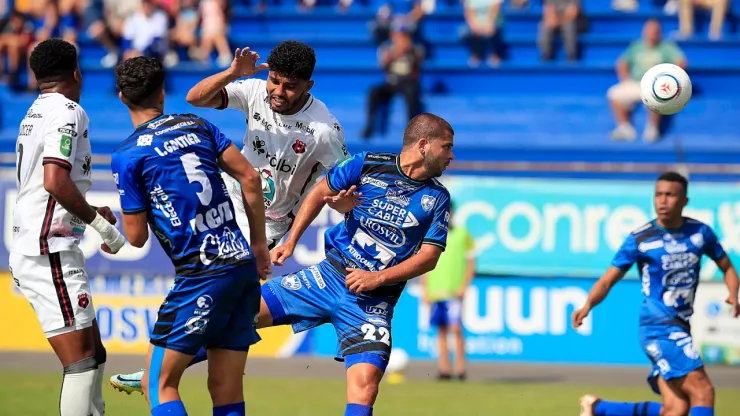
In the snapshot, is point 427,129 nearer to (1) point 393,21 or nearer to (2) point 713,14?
(1) point 393,21

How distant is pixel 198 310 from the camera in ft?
19.7

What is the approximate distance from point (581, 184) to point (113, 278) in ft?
24.1

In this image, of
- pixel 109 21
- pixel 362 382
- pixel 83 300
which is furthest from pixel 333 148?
pixel 109 21

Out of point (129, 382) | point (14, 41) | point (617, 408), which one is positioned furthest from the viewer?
point (14, 41)

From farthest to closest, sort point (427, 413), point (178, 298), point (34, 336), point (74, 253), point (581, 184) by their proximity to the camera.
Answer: point (34, 336) → point (581, 184) → point (427, 413) → point (74, 253) → point (178, 298)

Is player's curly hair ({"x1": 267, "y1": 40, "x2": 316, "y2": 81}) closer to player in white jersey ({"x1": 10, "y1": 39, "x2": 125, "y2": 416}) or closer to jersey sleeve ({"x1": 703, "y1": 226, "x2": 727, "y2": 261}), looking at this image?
player in white jersey ({"x1": 10, "y1": 39, "x2": 125, "y2": 416})

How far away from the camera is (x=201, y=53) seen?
21281 millimetres

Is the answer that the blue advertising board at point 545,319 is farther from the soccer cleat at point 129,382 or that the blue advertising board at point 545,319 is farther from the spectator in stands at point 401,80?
the soccer cleat at point 129,382

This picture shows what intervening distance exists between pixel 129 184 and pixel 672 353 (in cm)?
501

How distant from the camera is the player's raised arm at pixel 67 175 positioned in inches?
255

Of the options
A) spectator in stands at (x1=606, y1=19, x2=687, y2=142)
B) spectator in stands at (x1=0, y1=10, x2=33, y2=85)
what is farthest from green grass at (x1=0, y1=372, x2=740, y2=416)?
spectator in stands at (x1=0, y1=10, x2=33, y2=85)

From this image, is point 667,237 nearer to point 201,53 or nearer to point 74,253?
point 74,253

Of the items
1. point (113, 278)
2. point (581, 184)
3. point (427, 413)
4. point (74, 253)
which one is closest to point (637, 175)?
point (581, 184)

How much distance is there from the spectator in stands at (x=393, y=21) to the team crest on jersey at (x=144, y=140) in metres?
14.2
